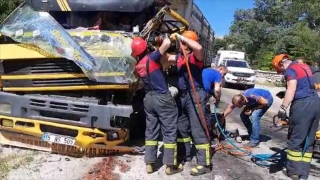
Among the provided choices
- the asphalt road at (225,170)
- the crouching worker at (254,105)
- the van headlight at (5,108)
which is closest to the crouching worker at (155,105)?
the asphalt road at (225,170)

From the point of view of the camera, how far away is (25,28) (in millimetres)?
5102

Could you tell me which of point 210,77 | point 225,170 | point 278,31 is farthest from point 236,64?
point 278,31

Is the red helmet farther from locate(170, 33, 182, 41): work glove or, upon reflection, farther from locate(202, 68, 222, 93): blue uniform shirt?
locate(202, 68, 222, 93): blue uniform shirt

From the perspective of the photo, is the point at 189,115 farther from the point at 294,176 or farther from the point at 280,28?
the point at 280,28

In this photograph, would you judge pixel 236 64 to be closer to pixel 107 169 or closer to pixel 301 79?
pixel 301 79

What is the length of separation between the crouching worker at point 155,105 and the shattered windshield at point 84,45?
174 mm

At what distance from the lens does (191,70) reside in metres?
4.96

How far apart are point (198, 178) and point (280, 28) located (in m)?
38.0

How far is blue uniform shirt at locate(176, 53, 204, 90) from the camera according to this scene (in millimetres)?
4945

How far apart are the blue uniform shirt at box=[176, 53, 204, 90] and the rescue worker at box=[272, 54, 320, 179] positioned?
3.55ft

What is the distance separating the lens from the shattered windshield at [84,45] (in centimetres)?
461

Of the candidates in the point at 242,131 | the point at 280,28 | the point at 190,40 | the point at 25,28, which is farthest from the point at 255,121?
the point at 280,28

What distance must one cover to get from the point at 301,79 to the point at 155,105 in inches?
72.7

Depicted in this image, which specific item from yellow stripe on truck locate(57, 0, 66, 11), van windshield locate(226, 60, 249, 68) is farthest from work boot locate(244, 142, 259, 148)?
van windshield locate(226, 60, 249, 68)
